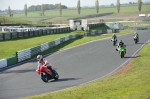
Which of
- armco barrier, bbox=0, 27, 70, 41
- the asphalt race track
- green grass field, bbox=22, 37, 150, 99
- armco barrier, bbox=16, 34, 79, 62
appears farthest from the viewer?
armco barrier, bbox=0, 27, 70, 41

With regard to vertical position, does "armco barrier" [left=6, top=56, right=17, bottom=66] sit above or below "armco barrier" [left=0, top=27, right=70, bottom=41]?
below

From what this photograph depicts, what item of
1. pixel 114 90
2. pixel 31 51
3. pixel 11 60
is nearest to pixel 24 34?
pixel 31 51

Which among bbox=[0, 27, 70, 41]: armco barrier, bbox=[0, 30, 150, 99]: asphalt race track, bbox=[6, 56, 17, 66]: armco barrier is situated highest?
bbox=[0, 27, 70, 41]: armco barrier

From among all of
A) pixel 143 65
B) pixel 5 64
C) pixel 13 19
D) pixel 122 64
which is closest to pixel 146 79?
pixel 143 65

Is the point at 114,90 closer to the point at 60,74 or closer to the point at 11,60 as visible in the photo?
the point at 60,74

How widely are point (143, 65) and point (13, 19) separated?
221ft

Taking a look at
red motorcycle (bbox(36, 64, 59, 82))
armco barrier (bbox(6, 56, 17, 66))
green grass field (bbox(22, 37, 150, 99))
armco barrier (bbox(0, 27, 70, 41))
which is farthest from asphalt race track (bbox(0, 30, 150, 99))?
armco barrier (bbox(0, 27, 70, 41))

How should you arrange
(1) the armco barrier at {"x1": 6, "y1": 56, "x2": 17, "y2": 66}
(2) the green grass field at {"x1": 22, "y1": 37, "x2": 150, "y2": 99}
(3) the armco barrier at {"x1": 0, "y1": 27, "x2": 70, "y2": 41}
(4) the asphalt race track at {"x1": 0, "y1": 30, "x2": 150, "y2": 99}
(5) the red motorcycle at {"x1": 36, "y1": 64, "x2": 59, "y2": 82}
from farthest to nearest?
(3) the armco barrier at {"x1": 0, "y1": 27, "x2": 70, "y2": 41}
(1) the armco barrier at {"x1": 6, "y1": 56, "x2": 17, "y2": 66}
(5) the red motorcycle at {"x1": 36, "y1": 64, "x2": 59, "y2": 82}
(4) the asphalt race track at {"x1": 0, "y1": 30, "x2": 150, "y2": 99}
(2) the green grass field at {"x1": 22, "y1": 37, "x2": 150, "y2": 99}

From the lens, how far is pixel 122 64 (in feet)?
75.0

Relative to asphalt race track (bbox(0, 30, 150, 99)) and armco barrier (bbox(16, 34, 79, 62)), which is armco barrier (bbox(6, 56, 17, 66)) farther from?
asphalt race track (bbox(0, 30, 150, 99))

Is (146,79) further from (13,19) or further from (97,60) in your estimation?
(13,19)

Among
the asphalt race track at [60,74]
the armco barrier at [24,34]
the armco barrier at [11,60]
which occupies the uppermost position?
the armco barrier at [24,34]

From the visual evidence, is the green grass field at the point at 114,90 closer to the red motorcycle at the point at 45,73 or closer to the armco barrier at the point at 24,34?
the red motorcycle at the point at 45,73

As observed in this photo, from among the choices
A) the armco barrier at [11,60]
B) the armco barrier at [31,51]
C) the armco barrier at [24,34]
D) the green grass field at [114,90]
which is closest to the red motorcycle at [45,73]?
the green grass field at [114,90]
